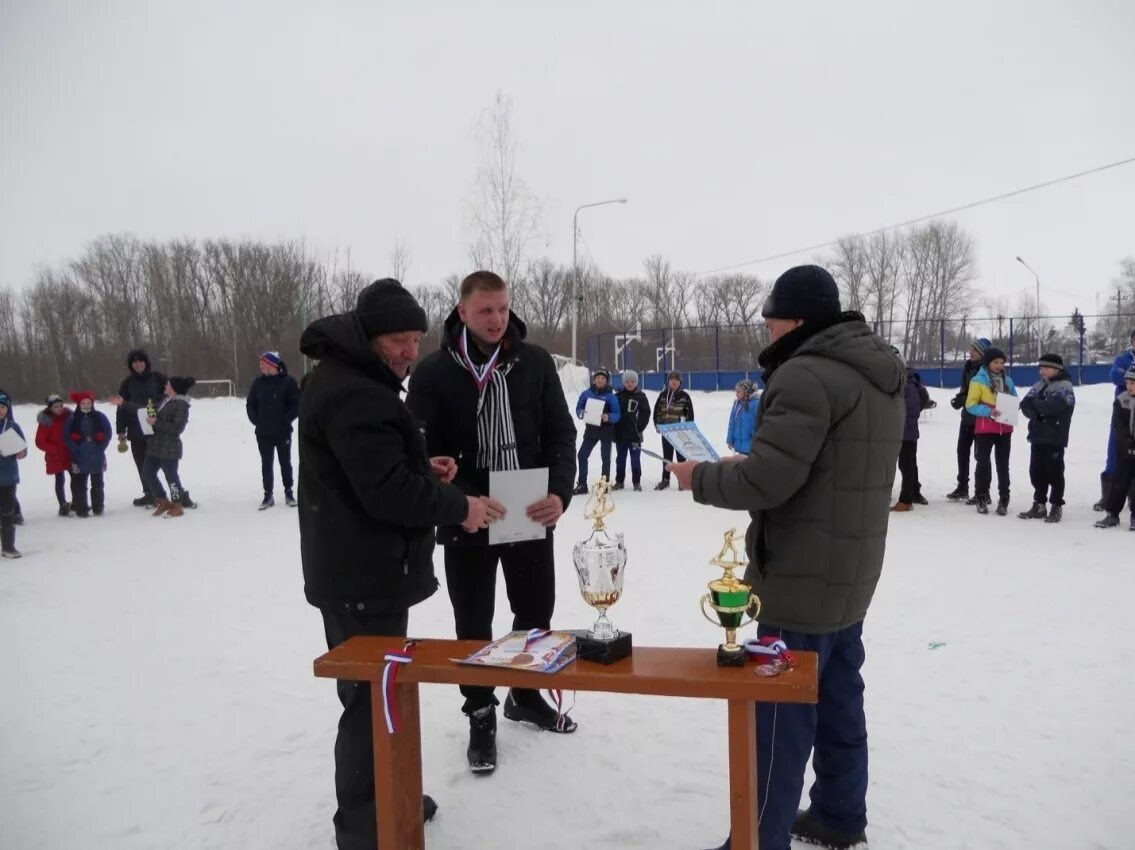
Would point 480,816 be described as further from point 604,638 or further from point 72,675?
point 72,675

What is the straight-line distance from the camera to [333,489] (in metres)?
2.58

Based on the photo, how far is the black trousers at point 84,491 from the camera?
9.91 m

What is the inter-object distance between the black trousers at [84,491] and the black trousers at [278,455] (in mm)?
2026

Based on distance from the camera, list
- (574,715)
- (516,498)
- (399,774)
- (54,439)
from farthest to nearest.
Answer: (54,439) → (574,715) → (516,498) → (399,774)

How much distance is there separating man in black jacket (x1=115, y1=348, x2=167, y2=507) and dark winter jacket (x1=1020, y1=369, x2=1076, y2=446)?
10424 millimetres

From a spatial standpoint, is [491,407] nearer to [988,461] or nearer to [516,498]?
[516,498]

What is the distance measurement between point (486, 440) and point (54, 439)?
342 inches

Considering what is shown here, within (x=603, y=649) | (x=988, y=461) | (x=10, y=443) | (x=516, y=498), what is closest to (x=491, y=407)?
(x=516, y=498)

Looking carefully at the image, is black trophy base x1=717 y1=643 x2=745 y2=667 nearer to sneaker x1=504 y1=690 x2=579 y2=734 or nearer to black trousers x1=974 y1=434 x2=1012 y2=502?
sneaker x1=504 y1=690 x2=579 y2=734

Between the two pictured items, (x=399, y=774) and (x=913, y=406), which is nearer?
(x=399, y=774)

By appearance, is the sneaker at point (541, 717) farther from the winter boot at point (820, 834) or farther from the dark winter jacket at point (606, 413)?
the dark winter jacket at point (606, 413)

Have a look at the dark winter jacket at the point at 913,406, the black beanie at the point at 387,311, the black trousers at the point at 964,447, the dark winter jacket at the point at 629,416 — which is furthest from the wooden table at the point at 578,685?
the dark winter jacket at the point at 629,416

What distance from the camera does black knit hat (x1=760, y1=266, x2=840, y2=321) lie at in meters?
2.48

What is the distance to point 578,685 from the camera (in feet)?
7.37
